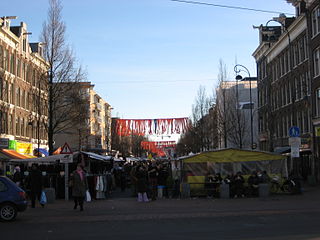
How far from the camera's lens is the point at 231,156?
2731 cm

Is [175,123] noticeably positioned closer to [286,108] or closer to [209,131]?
[209,131]

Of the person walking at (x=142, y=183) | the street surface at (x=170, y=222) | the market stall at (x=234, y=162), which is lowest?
the street surface at (x=170, y=222)

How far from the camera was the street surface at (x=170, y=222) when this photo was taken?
1180cm

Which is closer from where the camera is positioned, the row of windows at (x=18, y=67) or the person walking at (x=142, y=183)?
the person walking at (x=142, y=183)

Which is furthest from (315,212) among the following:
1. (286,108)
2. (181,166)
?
(286,108)

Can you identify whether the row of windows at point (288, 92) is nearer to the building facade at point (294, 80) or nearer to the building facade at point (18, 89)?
the building facade at point (294, 80)

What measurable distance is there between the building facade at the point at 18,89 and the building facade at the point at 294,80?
22.4 metres

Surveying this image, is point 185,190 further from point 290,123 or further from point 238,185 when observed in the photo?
point 290,123

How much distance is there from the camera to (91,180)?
2606 centimetres

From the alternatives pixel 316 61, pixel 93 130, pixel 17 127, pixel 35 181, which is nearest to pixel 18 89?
pixel 17 127

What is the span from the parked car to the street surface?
421mm

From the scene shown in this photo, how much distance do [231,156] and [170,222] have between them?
43.5ft

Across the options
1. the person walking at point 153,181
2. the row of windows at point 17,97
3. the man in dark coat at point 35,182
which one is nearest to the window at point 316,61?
the person walking at point 153,181

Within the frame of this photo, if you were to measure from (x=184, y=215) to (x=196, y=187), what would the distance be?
9596 millimetres
